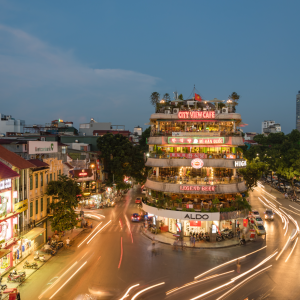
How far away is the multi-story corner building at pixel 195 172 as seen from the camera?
108 feet

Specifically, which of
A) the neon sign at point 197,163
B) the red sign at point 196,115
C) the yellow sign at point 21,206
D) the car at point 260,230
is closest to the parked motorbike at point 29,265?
the yellow sign at point 21,206

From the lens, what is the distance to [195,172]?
37500 mm

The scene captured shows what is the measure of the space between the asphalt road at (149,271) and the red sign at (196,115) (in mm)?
17390

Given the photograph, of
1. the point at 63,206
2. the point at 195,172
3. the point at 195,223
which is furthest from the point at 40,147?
the point at 195,223

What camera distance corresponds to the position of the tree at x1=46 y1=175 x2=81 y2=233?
95.0 ft

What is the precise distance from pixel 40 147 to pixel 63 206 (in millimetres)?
8874

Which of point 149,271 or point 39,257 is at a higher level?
point 39,257

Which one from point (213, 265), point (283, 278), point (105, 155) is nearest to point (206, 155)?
point (213, 265)

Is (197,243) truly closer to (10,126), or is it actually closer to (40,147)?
(40,147)

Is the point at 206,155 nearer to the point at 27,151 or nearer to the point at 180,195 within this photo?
the point at 180,195

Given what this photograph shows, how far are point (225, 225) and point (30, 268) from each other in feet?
78.1

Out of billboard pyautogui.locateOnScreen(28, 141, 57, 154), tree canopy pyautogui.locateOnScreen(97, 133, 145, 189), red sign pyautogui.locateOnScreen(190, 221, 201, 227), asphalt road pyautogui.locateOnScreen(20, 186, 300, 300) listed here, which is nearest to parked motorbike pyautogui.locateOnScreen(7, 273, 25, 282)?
asphalt road pyautogui.locateOnScreen(20, 186, 300, 300)

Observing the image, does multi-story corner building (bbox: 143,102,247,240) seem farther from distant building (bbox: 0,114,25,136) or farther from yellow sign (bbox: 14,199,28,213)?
distant building (bbox: 0,114,25,136)

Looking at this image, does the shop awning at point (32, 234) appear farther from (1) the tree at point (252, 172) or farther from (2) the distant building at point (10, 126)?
(2) the distant building at point (10, 126)
